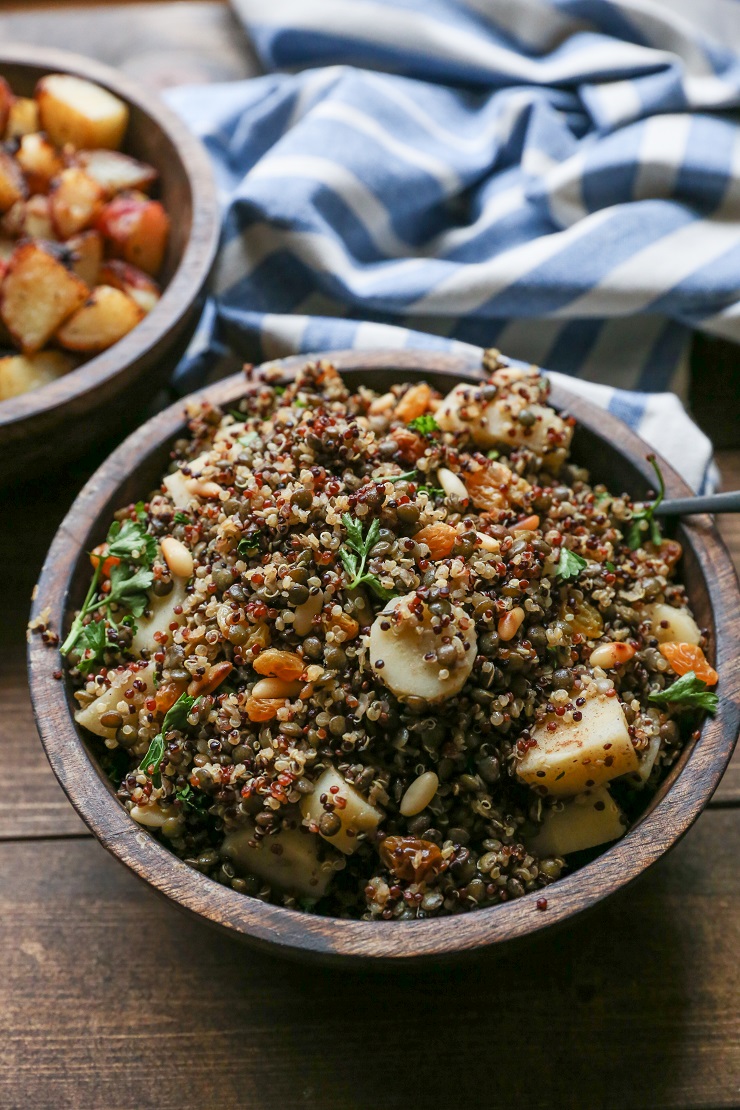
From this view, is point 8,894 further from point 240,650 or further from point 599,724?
point 599,724

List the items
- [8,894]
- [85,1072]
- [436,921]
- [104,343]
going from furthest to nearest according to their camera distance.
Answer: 1. [104,343]
2. [8,894]
3. [85,1072]
4. [436,921]

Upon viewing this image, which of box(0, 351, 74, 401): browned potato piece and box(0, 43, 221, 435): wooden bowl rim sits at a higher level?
box(0, 43, 221, 435): wooden bowl rim

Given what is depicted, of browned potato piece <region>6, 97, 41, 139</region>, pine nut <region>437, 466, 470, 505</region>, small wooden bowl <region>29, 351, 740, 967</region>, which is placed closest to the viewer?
small wooden bowl <region>29, 351, 740, 967</region>

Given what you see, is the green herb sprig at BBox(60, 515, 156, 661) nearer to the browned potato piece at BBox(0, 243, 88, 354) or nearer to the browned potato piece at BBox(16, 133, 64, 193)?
the browned potato piece at BBox(0, 243, 88, 354)

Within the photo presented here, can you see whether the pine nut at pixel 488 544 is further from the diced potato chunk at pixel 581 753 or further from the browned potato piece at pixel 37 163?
the browned potato piece at pixel 37 163

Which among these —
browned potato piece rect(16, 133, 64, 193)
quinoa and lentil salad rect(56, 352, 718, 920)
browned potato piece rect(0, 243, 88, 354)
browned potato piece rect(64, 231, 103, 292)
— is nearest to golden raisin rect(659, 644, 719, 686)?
quinoa and lentil salad rect(56, 352, 718, 920)

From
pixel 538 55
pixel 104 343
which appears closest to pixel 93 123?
pixel 104 343
